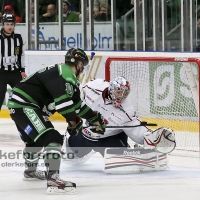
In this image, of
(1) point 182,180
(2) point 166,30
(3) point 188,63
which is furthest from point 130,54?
(1) point 182,180

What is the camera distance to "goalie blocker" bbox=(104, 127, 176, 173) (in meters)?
6.17

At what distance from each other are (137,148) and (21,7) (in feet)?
16.5

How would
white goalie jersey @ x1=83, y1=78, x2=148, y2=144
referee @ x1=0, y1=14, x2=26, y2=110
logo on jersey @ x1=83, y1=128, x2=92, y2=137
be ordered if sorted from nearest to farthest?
white goalie jersey @ x1=83, y1=78, x2=148, y2=144, logo on jersey @ x1=83, y1=128, x2=92, y2=137, referee @ x1=0, y1=14, x2=26, y2=110

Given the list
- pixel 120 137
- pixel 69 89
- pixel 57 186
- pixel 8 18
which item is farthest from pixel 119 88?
pixel 8 18

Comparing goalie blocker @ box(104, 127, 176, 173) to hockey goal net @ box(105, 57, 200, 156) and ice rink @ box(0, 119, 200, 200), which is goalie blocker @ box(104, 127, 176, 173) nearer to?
ice rink @ box(0, 119, 200, 200)

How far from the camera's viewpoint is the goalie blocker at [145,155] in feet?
20.2

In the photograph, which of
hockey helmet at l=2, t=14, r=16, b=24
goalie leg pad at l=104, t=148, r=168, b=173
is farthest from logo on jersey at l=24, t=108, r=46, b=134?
hockey helmet at l=2, t=14, r=16, b=24

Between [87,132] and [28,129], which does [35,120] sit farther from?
[87,132]

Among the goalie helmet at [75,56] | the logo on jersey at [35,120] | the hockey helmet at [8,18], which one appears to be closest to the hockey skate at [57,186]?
the logo on jersey at [35,120]

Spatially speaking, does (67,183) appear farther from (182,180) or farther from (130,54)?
(130,54)

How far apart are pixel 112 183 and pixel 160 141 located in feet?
2.18

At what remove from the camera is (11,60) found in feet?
29.0

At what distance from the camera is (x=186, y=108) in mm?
7738

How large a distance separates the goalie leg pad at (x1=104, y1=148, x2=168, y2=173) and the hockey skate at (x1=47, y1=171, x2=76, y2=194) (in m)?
0.89
